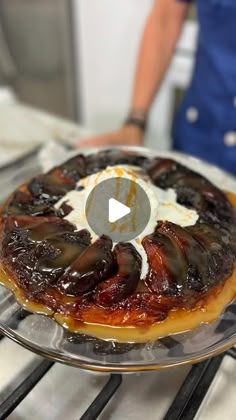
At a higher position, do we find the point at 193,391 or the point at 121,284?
the point at 121,284

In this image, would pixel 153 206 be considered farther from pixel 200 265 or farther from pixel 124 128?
pixel 124 128

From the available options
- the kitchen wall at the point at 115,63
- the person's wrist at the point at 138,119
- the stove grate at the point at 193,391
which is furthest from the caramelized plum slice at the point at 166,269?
the kitchen wall at the point at 115,63

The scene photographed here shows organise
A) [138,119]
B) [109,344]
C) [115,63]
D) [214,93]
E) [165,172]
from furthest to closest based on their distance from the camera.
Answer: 1. [115,63]
2. [138,119]
3. [214,93]
4. [165,172]
5. [109,344]

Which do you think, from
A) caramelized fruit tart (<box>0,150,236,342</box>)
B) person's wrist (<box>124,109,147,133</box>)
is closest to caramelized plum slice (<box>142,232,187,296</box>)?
caramelized fruit tart (<box>0,150,236,342</box>)

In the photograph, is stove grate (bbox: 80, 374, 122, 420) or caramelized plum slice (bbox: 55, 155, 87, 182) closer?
stove grate (bbox: 80, 374, 122, 420)

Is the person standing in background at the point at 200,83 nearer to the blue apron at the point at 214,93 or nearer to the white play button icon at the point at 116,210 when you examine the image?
the blue apron at the point at 214,93

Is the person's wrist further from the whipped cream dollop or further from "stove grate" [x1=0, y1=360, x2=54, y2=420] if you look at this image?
"stove grate" [x1=0, y1=360, x2=54, y2=420]

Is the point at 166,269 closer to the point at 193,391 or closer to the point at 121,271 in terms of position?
the point at 121,271

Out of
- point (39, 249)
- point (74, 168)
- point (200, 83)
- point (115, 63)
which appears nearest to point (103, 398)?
point (39, 249)
